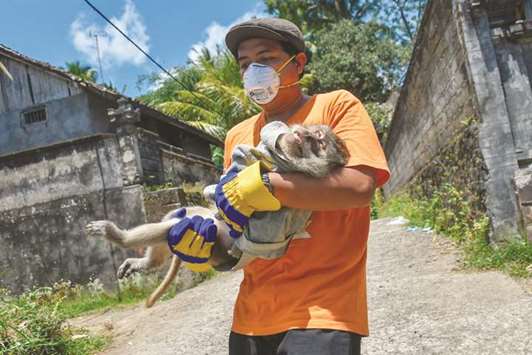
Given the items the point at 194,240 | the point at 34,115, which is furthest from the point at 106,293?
the point at 194,240

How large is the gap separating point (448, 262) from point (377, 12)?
23.5m

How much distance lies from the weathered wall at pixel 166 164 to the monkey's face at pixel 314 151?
7.69m

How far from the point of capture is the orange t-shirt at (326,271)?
1606mm

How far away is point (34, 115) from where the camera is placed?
1214 centimetres

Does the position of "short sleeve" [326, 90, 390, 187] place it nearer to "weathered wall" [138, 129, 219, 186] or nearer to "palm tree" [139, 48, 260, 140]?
"weathered wall" [138, 129, 219, 186]

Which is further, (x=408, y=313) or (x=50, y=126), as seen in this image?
(x=50, y=126)

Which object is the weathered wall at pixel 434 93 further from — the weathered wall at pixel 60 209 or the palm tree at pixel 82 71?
the palm tree at pixel 82 71

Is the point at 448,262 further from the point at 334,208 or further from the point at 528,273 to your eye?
the point at 334,208

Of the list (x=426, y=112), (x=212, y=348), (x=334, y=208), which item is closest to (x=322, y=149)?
(x=334, y=208)

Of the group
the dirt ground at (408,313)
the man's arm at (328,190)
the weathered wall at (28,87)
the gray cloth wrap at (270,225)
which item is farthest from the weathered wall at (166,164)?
the man's arm at (328,190)

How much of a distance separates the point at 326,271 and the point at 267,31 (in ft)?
2.85

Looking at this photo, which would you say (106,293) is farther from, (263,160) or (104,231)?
(263,160)

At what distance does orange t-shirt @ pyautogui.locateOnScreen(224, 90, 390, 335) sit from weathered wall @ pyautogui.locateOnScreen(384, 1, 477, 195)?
4008 mm

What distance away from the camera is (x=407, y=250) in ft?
22.1
